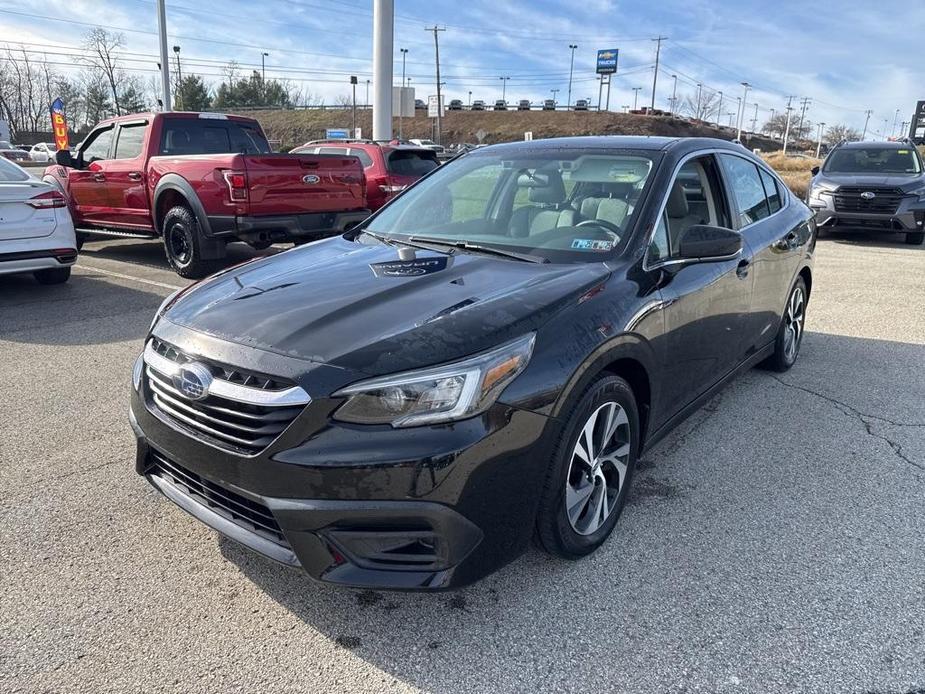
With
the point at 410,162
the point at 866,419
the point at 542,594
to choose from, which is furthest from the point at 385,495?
the point at 410,162

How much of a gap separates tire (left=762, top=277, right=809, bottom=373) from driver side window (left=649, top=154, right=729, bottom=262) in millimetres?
1492

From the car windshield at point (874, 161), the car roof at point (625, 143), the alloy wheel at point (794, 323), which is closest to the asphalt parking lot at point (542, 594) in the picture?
the alloy wheel at point (794, 323)

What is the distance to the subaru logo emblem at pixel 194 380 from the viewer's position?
2.36 m

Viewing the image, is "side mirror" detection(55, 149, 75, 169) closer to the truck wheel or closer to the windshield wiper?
the truck wheel

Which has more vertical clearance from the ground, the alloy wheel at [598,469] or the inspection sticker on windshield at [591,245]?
the inspection sticker on windshield at [591,245]

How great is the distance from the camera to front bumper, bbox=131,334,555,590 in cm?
212

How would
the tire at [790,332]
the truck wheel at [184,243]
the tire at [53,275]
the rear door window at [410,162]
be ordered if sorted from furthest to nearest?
the rear door window at [410,162], the truck wheel at [184,243], the tire at [53,275], the tire at [790,332]

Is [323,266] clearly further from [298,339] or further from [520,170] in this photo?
[520,170]

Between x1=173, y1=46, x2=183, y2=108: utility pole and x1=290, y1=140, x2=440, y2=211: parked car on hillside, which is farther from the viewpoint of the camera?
x1=173, y1=46, x2=183, y2=108: utility pole

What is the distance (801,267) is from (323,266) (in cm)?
383

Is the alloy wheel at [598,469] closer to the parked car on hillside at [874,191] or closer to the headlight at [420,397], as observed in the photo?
the headlight at [420,397]

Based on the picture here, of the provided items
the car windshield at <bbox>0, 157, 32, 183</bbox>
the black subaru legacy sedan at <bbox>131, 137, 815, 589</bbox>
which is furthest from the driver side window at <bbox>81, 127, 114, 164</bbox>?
the black subaru legacy sedan at <bbox>131, 137, 815, 589</bbox>

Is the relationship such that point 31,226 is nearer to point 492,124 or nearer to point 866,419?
point 866,419

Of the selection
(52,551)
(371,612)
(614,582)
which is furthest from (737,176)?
(52,551)
